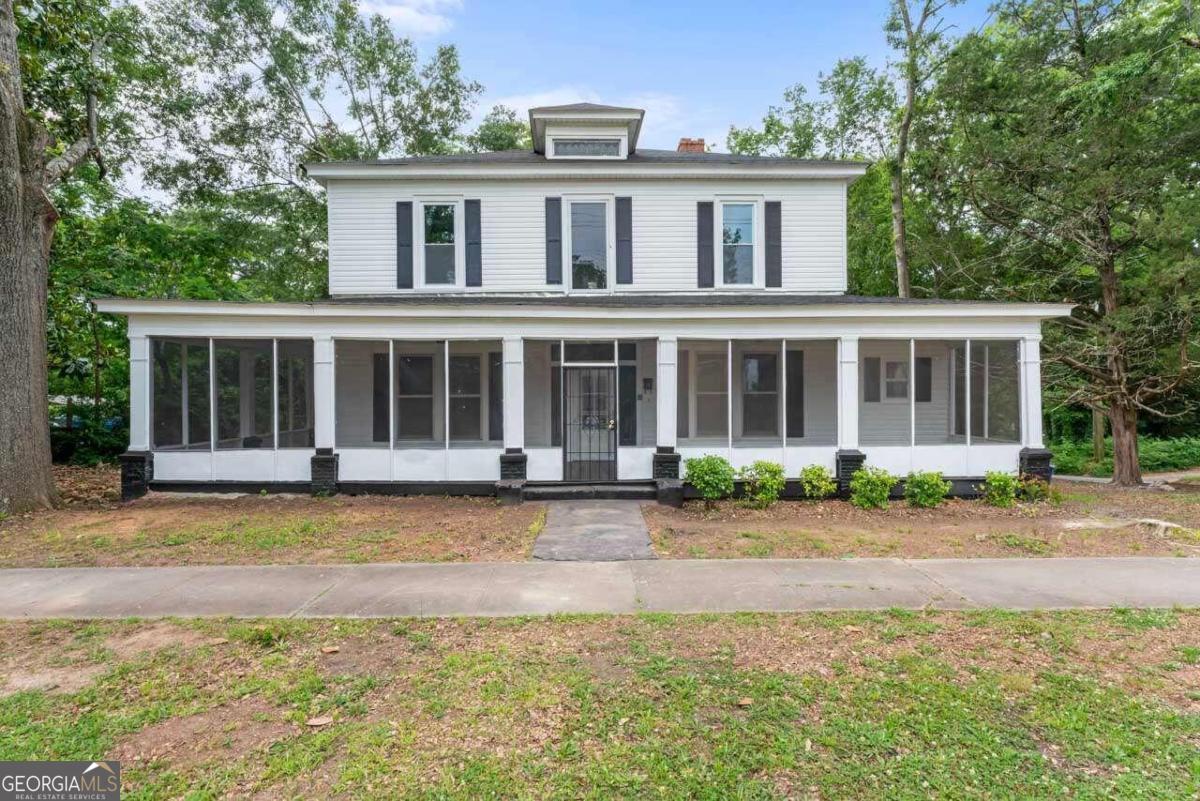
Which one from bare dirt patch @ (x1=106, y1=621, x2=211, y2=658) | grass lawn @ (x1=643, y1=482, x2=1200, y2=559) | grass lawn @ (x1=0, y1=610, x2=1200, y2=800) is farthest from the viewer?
grass lawn @ (x1=643, y1=482, x2=1200, y2=559)

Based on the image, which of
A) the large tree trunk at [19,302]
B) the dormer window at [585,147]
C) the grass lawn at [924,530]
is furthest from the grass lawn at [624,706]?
the dormer window at [585,147]

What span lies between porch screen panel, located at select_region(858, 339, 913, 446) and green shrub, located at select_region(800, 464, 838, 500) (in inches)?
115

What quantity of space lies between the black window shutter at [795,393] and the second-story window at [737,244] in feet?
6.30

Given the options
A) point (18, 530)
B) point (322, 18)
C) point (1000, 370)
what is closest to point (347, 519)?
point (18, 530)

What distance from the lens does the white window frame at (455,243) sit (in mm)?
12242

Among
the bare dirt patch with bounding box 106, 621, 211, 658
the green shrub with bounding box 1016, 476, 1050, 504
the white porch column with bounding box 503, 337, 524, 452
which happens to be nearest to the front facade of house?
the white porch column with bounding box 503, 337, 524, 452

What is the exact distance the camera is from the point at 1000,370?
14.6 meters

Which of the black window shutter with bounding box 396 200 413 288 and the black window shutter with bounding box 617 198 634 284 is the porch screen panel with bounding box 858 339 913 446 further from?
the black window shutter with bounding box 396 200 413 288

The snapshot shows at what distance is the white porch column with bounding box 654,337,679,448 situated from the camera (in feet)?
33.6

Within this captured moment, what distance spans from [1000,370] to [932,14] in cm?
1027

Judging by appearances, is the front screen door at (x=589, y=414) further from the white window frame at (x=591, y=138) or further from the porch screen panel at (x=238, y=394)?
the porch screen panel at (x=238, y=394)

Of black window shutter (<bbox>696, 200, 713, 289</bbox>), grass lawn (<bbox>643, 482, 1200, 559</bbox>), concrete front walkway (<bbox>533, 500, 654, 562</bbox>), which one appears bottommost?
grass lawn (<bbox>643, 482, 1200, 559</bbox>)

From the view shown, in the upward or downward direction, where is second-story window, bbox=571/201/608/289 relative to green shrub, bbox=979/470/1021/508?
upward

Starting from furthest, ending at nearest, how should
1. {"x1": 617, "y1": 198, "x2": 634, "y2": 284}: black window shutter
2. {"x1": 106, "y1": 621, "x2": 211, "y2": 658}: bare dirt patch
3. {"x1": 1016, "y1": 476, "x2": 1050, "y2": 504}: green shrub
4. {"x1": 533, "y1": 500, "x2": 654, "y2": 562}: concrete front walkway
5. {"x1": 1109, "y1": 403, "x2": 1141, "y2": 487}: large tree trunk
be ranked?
{"x1": 1109, "y1": 403, "x2": 1141, "y2": 487}: large tree trunk → {"x1": 617, "y1": 198, "x2": 634, "y2": 284}: black window shutter → {"x1": 1016, "y1": 476, "x2": 1050, "y2": 504}: green shrub → {"x1": 533, "y1": 500, "x2": 654, "y2": 562}: concrete front walkway → {"x1": 106, "y1": 621, "x2": 211, "y2": 658}: bare dirt patch
